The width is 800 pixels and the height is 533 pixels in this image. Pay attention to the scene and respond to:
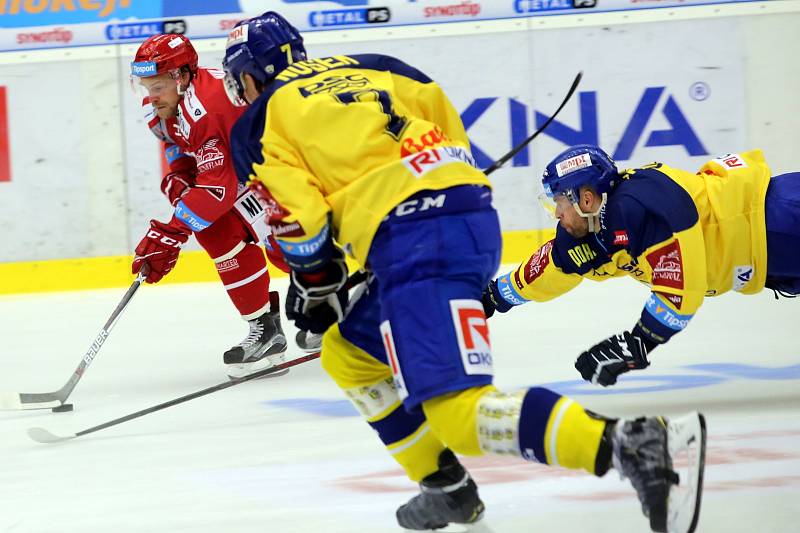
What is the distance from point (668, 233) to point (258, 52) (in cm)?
118

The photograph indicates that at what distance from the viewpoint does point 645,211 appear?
9.33 feet

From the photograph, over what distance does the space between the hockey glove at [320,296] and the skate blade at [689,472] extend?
673 mm

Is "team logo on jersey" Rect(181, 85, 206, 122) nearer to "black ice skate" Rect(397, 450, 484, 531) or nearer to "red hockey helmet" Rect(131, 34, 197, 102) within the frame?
"red hockey helmet" Rect(131, 34, 197, 102)

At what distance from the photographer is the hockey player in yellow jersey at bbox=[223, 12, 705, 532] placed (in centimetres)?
176

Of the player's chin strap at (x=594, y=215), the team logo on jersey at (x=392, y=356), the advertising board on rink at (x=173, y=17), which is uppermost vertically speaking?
the advertising board on rink at (x=173, y=17)

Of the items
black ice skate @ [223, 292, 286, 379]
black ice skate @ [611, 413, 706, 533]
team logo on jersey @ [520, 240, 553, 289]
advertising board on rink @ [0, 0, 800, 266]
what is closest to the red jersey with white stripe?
black ice skate @ [223, 292, 286, 379]

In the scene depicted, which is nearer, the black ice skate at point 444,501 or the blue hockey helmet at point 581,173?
the black ice skate at point 444,501

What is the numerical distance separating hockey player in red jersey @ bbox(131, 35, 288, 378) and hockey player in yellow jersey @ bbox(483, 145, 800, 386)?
1261 millimetres

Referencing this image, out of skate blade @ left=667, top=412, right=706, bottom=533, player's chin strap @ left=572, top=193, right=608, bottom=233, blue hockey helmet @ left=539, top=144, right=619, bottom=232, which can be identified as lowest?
skate blade @ left=667, top=412, right=706, bottom=533

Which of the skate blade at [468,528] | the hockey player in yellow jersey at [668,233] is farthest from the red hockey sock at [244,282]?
the skate blade at [468,528]

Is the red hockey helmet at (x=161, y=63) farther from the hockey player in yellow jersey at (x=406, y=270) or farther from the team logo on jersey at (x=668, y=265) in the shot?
the team logo on jersey at (x=668, y=265)

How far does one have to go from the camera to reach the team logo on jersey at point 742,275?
299 cm

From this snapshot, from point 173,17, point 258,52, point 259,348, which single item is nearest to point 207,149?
point 259,348

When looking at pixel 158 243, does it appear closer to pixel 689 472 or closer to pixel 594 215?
pixel 594 215
